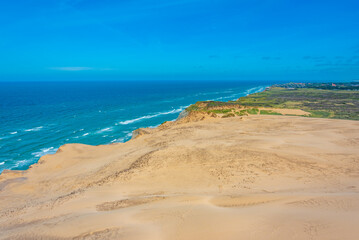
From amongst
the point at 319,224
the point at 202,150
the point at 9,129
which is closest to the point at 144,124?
the point at 9,129

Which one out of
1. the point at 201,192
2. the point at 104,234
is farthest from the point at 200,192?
the point at 104,234

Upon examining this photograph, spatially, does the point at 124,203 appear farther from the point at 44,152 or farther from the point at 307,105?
the point at 307,105

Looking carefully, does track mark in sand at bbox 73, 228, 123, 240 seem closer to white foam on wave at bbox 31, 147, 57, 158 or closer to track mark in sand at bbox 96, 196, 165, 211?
track mark in sand at bbox 96, 196, 165, 211

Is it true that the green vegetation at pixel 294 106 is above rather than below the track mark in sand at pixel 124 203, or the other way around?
above

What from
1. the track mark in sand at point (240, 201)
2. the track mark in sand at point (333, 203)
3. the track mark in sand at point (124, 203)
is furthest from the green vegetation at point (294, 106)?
the track mark in sand at point (333, 203)

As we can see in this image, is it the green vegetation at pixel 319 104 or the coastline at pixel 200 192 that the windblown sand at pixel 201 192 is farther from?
the green vegetation at pixel 319 104

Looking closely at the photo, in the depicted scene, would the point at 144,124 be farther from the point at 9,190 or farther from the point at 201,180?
the point at 201,180

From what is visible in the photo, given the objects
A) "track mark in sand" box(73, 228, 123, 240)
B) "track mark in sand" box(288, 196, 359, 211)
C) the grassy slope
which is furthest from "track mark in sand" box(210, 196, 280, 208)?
the grassy slope
